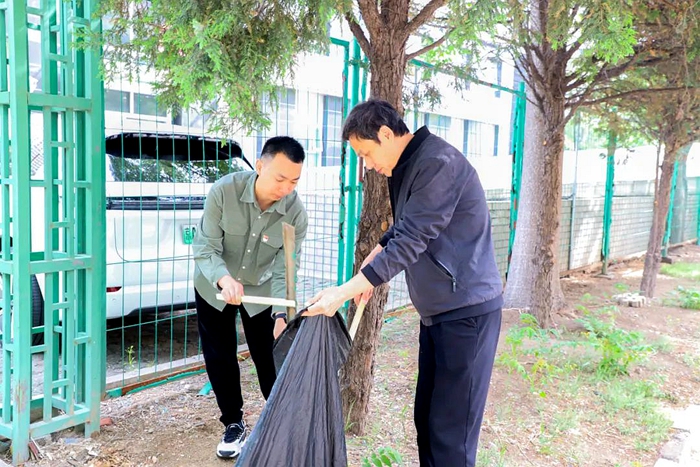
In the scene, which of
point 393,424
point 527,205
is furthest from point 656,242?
point 393,424

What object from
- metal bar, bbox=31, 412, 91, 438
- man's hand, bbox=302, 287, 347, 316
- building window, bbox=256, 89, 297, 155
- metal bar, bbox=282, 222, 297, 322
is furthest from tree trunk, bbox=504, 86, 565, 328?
metal bar, bbox=31, 412, 91, 438

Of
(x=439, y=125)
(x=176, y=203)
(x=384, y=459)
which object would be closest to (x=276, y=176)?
(x=384, y=459)

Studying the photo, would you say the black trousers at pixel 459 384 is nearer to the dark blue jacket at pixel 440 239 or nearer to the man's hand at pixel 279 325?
the dark blue jacket at pixel 440 239

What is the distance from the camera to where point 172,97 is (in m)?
2.87

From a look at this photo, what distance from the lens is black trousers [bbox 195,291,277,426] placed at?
2971 millimetres

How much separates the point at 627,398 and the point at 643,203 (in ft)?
28.8

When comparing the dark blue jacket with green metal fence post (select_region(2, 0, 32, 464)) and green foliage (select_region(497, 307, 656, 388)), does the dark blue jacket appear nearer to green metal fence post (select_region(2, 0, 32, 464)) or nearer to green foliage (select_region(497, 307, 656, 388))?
green metal fence post (select_region(2, 0, 32, 464))

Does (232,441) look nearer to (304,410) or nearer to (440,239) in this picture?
(304,410)

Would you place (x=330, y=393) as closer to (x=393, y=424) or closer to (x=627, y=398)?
(x=393, y=424)

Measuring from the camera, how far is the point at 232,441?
2.98 metres

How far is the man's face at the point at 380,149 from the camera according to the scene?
7.50 feet

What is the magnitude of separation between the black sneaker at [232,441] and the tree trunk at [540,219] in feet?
11.3

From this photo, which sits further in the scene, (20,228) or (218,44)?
(20,228)

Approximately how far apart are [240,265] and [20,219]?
992 millimetres
